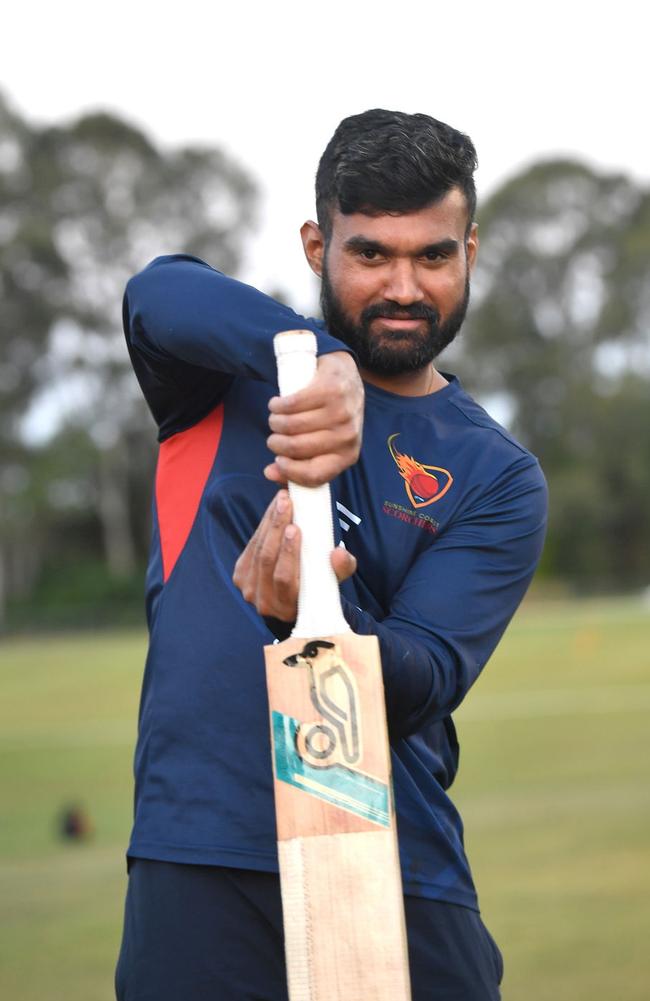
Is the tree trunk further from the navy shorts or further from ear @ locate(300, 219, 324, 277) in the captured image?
the navy shorts

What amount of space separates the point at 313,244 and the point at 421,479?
1.60ft

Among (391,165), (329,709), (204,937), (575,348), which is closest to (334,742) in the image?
(329,709)

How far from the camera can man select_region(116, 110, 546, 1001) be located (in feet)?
8.01

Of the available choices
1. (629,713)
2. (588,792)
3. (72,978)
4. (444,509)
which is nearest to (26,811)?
(588,792)

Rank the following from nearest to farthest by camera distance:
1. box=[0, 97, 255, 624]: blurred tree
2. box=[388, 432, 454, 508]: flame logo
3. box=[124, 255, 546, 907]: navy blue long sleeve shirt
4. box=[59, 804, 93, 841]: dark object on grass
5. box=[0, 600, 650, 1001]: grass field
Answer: box=[124, 255, 546, 907]: navy blue long sleeve shirt
box=[388, 432, 454, 508]: flame logo
box=[0, 600, 650, 1001]: grass field
box=[59, 804, 93, 841]: dark object on grass
box=[0, 97, 255, 624]: blurred tree

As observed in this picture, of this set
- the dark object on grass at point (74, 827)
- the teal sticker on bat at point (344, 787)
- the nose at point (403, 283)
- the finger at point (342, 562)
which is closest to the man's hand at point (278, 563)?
the finger at point (342, 562)

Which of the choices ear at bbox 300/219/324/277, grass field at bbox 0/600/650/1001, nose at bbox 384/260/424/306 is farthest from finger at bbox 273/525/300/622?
grass field at bbox 0/600/650/1001

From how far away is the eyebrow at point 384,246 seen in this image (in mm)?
2539

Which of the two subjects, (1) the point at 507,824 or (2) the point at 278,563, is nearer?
(2) the point at 278,563

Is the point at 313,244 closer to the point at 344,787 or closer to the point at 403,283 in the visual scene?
the point at 403,283

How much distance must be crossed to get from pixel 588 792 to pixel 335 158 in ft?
31.9

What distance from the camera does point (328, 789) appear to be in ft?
7.02

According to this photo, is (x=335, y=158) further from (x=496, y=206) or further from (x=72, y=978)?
(x=496, y=206)

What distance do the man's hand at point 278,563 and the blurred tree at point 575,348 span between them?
46166 millimetres
